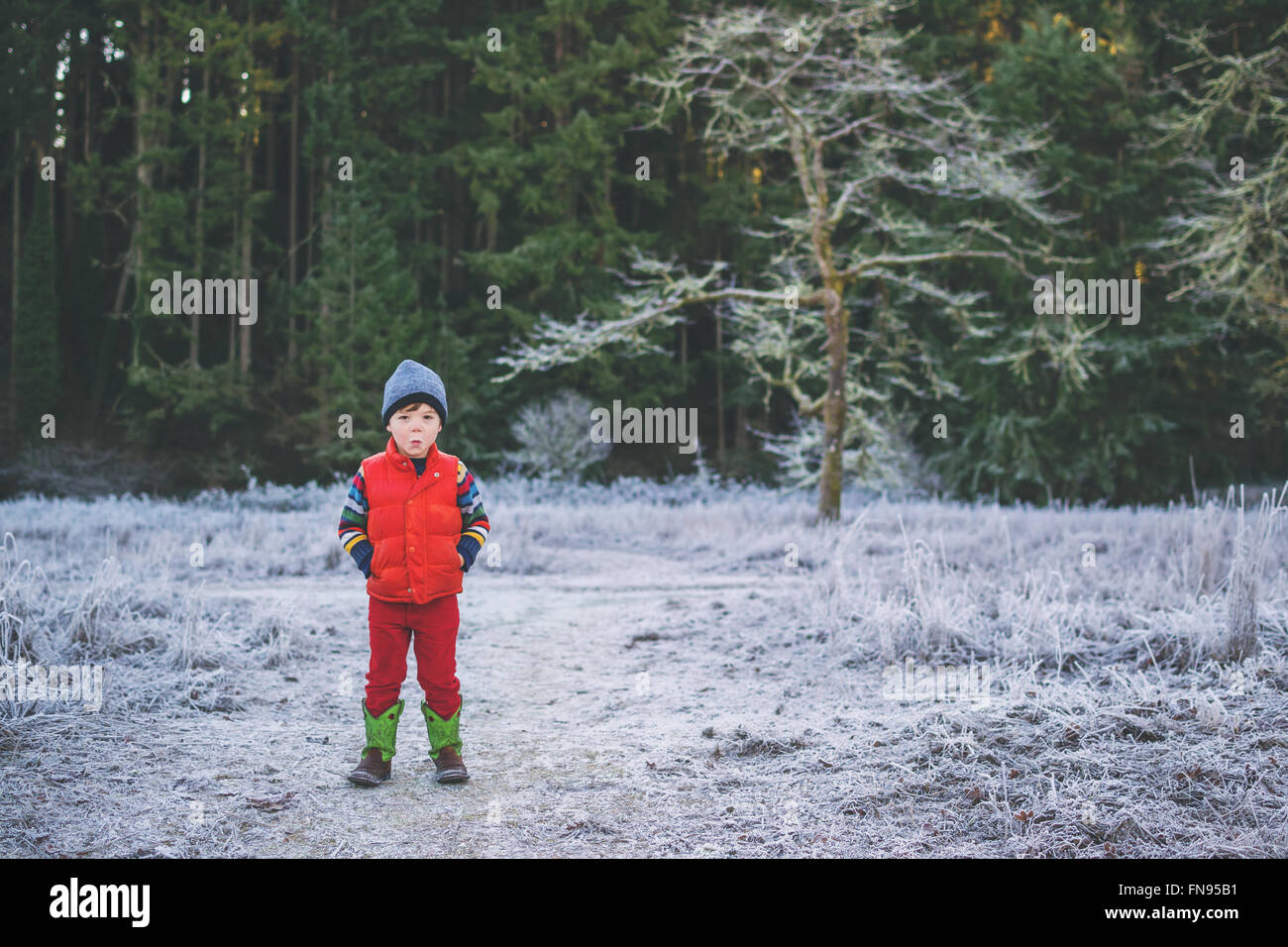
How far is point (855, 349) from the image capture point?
25219mm

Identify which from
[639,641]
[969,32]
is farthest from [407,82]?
[639,641]

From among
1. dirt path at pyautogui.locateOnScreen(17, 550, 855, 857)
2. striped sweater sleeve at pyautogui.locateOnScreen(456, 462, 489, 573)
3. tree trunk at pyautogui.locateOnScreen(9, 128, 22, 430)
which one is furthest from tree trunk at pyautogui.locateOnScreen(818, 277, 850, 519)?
tree trunk at pyautogui.locateOnScreen(9, 128, 22, 430)

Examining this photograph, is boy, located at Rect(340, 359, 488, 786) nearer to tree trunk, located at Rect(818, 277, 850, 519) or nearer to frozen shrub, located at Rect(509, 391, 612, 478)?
tree trunk, located at Rect(818, 277, 850, 519)

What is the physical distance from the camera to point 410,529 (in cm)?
379

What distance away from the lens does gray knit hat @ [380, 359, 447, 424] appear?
3.85m

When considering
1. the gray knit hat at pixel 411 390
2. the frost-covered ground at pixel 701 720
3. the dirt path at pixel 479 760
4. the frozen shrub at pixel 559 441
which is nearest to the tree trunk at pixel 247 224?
the frozen shrub at pixel 559 441

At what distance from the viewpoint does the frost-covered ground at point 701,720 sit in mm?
3301

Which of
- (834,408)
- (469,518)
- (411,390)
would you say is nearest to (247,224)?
(834,408)

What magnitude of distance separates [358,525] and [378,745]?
885 millimetres

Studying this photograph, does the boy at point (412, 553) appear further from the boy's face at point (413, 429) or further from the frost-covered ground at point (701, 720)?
the frost-covered ground at point (701, 720)

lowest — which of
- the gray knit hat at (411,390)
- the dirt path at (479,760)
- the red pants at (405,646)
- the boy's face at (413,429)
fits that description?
the dirt path at (479,760)

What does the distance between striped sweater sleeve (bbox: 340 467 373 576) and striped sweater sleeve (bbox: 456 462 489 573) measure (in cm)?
36

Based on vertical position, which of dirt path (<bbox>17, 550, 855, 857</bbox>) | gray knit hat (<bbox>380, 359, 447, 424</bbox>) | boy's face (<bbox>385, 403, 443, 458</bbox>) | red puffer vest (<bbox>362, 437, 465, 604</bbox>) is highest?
gray knit hat (<bbox>380, 359, 447, 424</bbox>)

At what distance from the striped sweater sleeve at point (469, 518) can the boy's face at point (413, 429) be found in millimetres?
160
